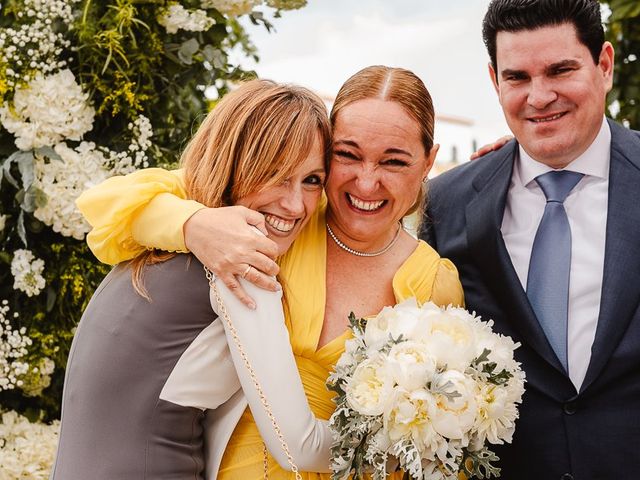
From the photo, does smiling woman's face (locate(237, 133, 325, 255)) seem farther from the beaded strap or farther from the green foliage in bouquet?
the green foliage in bouquet

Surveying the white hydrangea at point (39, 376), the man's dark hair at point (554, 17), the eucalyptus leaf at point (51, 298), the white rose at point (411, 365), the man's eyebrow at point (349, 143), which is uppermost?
the man's dark hair at point (554, 17)

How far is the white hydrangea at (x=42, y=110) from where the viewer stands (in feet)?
9.74

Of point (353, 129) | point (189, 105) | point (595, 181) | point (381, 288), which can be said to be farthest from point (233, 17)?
point (595, 181)

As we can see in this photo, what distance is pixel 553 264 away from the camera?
2762mm

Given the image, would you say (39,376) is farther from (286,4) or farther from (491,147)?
(491,147)

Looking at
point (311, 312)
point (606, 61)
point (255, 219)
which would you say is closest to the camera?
point (255, 219)

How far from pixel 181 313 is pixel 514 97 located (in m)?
1.44

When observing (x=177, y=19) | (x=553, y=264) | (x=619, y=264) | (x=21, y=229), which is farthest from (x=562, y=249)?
(x=21, y=229)

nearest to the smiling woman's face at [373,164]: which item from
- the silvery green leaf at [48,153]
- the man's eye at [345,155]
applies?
the man's eye at [345,155]

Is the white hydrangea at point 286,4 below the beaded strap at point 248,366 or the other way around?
the other way around

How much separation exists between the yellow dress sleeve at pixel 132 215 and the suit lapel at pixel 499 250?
1088mm

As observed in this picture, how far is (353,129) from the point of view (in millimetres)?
2609

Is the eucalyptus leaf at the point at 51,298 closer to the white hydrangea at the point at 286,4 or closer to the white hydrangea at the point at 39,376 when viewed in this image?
the white hydrangea at the point at 39,376

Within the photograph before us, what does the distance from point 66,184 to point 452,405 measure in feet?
5.48
